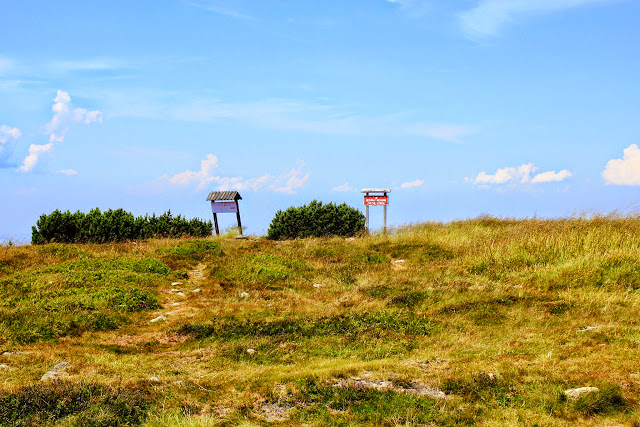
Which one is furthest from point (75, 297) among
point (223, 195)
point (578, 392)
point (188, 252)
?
point (223, 195)

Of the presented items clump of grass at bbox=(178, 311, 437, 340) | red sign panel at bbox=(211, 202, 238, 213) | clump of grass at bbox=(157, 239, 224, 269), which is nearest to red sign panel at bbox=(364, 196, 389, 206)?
red sign panel at bbox=(211, 202, 238, 213)

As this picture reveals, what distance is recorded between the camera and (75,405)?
20.7ft

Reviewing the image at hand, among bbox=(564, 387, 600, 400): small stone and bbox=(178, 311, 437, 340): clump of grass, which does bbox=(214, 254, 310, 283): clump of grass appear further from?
bbox=(564, 387, 600, 400): small stone

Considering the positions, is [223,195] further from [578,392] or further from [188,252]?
[578,392]

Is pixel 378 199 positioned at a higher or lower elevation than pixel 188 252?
higher

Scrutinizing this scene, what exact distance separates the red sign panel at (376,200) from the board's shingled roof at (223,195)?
7.89 metres

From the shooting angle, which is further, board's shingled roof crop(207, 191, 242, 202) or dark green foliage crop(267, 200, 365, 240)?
board's shingled roof crop(207, 191, 242, 202)

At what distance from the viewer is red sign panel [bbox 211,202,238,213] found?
29112 millimetres

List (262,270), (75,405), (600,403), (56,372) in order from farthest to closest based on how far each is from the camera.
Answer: (262,270) < (56,372) < (75,405) < (600,403)

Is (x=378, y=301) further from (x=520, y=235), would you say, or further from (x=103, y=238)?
(x=103, y=238)

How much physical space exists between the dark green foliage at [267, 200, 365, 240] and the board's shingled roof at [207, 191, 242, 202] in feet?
12.6

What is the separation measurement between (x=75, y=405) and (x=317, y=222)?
19.7 meters

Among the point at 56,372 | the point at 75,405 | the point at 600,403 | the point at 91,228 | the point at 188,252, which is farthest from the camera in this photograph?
the point at 91,228

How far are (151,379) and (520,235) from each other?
51.1 feet
